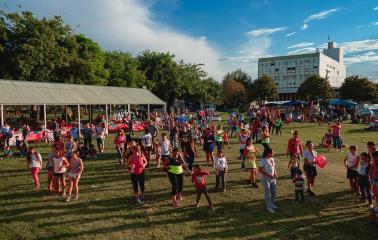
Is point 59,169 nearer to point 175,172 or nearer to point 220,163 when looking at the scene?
point 175,172

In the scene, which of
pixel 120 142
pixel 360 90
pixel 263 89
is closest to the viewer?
pixel 120 142

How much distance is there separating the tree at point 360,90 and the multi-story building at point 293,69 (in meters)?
38.8

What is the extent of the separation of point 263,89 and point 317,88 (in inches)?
499

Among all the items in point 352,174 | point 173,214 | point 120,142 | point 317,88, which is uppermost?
point 317,88

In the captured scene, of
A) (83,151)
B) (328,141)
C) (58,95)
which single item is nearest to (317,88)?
(328,141)

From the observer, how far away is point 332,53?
122 meters

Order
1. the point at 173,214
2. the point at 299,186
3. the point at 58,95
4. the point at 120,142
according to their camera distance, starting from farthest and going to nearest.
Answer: the point at 58,95, the point at 120,142, the point at 299,186, the point at 173,214

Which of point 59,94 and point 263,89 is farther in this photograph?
point 263,89

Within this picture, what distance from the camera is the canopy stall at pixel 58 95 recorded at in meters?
22.5

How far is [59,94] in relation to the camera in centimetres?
2623

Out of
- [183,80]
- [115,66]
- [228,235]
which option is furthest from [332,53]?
[228,235]

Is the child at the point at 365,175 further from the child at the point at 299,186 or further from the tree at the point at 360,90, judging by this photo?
the tree at the point at 360,90

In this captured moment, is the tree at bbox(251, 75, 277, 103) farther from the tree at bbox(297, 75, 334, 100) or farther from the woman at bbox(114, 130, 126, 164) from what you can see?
the woman at bbox(114, 130, 126, 164)

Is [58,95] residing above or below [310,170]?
above
